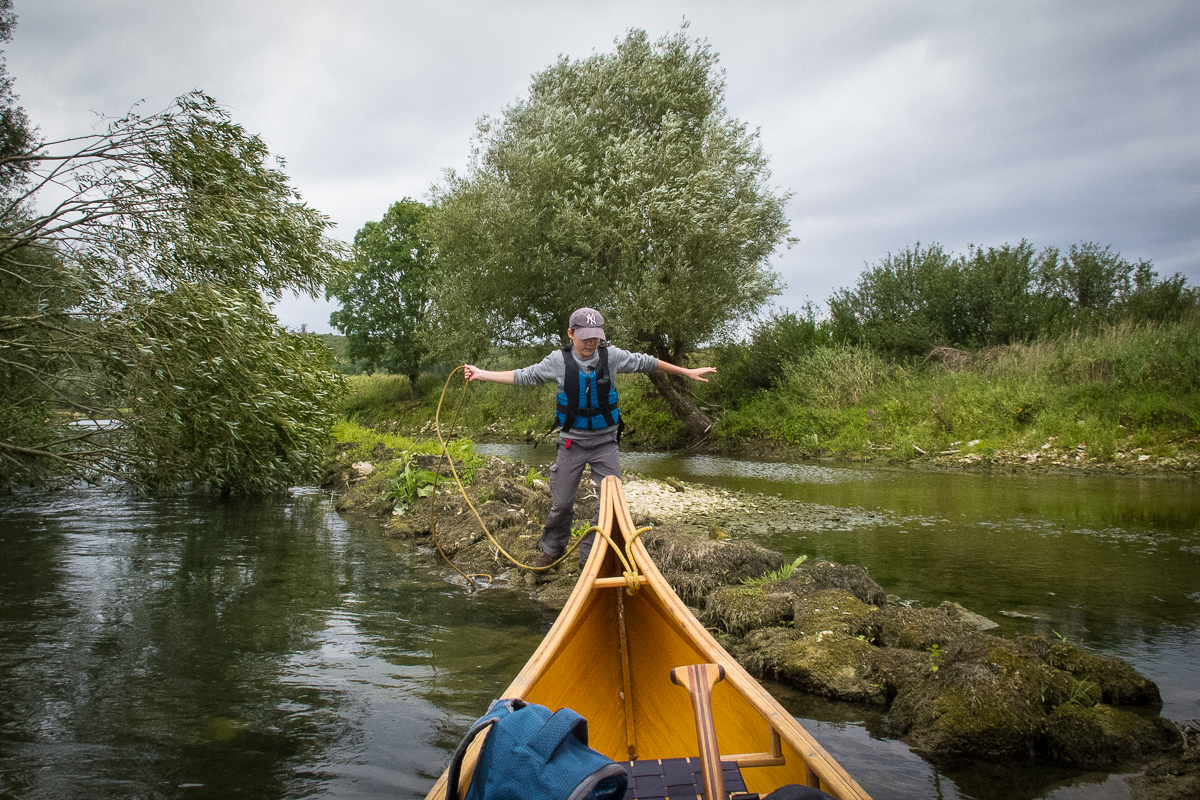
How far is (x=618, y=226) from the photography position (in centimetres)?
1596

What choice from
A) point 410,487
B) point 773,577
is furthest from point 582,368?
point 410,487

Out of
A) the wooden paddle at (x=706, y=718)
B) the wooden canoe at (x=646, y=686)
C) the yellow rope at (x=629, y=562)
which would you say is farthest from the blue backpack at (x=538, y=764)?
the yellow rope at (x=629, y=562)

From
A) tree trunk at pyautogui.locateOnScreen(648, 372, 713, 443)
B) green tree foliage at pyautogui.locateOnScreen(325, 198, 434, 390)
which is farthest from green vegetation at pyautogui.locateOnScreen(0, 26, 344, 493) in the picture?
green tree foliage at pyautogui.locateOnScreen(325, 198, 434, 390)

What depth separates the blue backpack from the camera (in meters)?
1.64

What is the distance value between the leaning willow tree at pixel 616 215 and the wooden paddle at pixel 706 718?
13.7 metres

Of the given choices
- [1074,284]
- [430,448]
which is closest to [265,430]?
[430,448]

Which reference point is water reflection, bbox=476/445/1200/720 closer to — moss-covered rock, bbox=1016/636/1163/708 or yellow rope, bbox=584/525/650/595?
moss-covered rock, bbox=1016/636/1163/708

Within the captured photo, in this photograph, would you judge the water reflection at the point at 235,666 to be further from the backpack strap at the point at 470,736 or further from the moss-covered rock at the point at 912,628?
the moss-covered rock at the point at 912,628

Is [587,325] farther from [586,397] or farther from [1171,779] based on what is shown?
[1171,779]

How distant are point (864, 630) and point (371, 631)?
11.2 ft

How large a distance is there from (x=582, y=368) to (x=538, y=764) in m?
3.69

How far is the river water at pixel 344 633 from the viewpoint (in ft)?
10.1

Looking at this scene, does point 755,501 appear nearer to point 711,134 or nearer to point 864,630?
point 864,630

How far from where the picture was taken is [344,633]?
4.99 m
